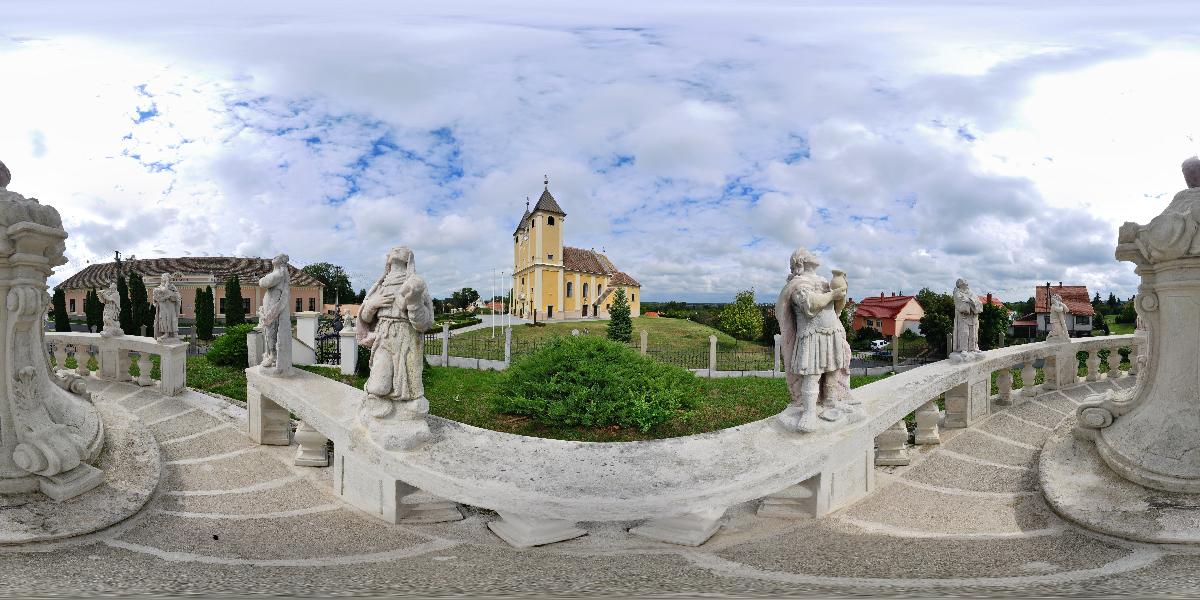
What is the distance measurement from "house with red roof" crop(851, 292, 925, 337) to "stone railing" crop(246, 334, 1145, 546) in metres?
28.6

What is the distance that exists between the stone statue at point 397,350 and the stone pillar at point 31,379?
245 cm

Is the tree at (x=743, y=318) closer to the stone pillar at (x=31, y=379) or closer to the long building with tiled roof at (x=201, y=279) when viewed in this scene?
the long building with tiled roof at (x=201, y=279)

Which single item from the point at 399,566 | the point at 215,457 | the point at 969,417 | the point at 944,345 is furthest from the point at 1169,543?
the point at 944,345

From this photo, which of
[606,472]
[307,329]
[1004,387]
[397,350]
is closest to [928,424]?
[1004,387]

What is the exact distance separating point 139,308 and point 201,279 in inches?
299

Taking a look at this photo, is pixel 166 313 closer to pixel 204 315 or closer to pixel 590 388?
pixel 590 388

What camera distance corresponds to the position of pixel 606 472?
4.48 meters

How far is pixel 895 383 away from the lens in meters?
6.62

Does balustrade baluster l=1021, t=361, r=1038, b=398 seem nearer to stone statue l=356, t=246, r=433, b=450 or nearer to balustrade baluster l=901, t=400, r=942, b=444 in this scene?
balustrade baluster l=901, t=400, r=942, b=444

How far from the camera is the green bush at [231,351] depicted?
13.0 meters

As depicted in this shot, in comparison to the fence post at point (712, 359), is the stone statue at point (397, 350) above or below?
above

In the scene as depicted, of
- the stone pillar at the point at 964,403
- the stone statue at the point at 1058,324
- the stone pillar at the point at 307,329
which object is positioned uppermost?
the stone statue at the point at 1058,324

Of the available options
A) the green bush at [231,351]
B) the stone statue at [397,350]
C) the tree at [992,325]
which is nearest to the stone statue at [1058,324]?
the stone statue at [397,350]

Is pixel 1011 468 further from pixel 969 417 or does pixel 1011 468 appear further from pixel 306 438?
pixel 306 438
